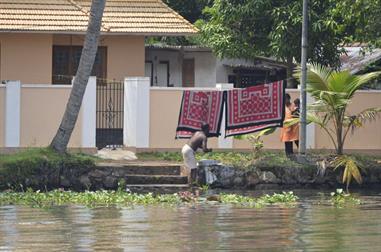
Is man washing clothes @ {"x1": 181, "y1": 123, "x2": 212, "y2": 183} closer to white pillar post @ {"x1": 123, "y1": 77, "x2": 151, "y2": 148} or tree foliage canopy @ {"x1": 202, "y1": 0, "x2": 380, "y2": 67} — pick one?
white pillar post @ {"x1": 123, "y1": 77, "x2": 151, "y2": 148}

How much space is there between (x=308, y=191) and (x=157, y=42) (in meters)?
15.3

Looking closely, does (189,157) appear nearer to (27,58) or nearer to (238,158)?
(238,158)

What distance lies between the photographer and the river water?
1330 centimetres

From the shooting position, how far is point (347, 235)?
14375 millimetres

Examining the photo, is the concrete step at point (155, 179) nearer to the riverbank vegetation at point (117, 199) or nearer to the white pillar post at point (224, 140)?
the riverbank vegetation at point (117, 199)

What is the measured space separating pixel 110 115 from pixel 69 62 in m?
4.09

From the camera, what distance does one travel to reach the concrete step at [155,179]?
76.5 feet

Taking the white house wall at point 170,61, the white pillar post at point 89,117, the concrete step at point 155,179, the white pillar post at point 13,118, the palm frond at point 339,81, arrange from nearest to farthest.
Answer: the concrete step at point 155,179
the palm frond at point 339,81
the white pillar post at point 13,118
the white pillar post at point 89,117
the white house wall at point 170,61

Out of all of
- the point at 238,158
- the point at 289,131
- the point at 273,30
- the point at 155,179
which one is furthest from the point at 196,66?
the point at 155,179

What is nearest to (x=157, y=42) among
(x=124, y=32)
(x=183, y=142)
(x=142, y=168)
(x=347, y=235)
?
(x=124, y=32)

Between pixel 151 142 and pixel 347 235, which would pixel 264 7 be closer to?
pixel 151 142

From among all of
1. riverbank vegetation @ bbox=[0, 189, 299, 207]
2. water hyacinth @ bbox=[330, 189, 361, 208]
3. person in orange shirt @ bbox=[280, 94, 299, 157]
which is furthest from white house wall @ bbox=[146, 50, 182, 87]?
riverbank vegetation @ bbox=[0, 189, 299, 207]

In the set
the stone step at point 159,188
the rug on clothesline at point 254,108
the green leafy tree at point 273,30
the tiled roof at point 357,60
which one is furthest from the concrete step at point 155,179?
the tiled roof at point 357,60

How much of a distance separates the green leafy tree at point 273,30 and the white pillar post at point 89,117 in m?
5.33
